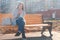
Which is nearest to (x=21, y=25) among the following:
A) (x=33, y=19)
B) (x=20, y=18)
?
(x=20, y=18)

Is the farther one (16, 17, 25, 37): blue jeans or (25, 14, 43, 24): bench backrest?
(25, 14, 43, 24): bench backrest

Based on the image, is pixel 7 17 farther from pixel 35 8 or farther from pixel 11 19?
pixel 35 8

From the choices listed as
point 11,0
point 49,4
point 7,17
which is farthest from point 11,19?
point 49,4

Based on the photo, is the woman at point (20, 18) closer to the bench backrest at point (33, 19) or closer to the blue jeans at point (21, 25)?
the blue jeans at point (21, 25)

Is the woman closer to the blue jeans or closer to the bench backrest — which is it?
the blue jeans

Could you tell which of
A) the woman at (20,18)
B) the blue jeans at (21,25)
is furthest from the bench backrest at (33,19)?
the blue jeans at (21,25)

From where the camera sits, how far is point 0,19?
34.4ft

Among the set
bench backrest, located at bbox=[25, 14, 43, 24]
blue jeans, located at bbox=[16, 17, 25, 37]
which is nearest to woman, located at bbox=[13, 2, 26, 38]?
blue jeans, located at bbox=[16, 17, 25, 37]

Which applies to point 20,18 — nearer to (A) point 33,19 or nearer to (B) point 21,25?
(B) point 21,25

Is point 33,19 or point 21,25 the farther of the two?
point 33,19

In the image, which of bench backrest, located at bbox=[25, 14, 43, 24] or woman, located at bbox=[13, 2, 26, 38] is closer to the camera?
woman, located at bbox=[13, 2, 26, 38]

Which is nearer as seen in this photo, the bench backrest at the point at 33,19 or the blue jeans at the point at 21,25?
the blue jeans at the point at 21,25

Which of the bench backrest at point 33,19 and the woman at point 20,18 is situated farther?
the bench backrest at point 33,19

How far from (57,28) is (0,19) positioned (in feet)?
9.20
